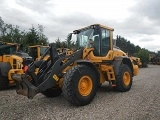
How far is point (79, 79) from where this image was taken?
6535 millimetres

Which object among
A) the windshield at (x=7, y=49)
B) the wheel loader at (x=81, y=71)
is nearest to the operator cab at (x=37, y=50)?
the windshield at (x=7, y=49)

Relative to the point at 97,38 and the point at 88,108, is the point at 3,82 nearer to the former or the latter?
the point at 97,38

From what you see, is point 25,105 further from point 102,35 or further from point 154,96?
point 154,96

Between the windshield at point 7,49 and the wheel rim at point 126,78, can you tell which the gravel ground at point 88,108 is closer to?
the wheel rim at point 126,78

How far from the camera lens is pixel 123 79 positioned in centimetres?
886

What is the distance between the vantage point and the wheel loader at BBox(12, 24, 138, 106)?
6.37m

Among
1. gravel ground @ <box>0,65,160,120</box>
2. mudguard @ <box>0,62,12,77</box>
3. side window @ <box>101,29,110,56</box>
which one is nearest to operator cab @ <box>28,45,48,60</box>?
mudguard @ <box>0,62,12,77</box>

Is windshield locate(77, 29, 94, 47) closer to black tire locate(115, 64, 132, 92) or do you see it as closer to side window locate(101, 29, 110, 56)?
side window locate(101, 29, 110, 56)

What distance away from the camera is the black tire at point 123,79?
8.65m

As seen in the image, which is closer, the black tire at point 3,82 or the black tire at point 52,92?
the black tire at point 52,92

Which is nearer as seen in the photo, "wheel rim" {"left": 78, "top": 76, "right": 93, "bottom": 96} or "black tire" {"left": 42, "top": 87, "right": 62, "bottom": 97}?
"wheel rim" {"left": 78, "top": 76, "right": 93, "bottom": 96}

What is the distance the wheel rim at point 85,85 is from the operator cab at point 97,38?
4.97ft

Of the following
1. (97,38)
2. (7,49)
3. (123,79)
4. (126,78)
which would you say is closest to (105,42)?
(97,38)

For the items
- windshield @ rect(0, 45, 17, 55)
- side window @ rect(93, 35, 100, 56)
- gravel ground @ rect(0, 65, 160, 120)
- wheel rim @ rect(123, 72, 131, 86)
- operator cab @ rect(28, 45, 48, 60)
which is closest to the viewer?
gravel ground @ rect(0, 65, 160, 120)
